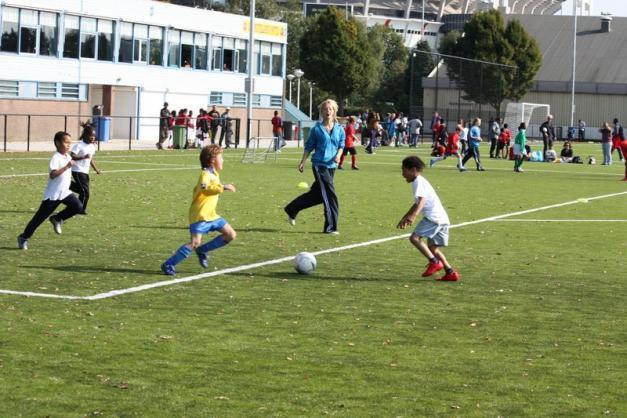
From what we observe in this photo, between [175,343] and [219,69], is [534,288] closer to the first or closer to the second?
[175,343]

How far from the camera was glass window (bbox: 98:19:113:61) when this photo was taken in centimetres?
5628

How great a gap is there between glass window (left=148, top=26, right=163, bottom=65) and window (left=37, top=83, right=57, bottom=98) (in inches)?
306

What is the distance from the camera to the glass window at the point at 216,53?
6581 centimetres

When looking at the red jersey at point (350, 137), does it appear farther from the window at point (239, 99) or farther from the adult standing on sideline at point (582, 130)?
the adult standing on sideline at point (582, 130)

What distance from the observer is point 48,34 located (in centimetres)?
5297

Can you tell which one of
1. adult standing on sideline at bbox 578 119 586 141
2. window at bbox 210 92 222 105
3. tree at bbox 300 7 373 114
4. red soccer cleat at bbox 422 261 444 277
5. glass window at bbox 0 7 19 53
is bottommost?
red soccer cleat at bbox 422 261 444 277

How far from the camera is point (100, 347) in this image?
29.9ft

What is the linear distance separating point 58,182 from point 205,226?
10.8 feet

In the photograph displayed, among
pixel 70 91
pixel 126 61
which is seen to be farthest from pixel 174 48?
pixel 70 91

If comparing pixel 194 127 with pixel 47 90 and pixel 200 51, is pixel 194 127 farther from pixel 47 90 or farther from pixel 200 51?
pixel 200 51

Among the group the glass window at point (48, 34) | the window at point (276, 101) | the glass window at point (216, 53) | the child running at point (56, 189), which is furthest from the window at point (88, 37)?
the child running at point (56, 189)

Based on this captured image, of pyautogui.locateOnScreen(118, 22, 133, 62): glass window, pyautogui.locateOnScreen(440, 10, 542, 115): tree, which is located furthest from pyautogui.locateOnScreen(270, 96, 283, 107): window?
pyautogui.locateOnScreen(440, 10, 542, 115): tree

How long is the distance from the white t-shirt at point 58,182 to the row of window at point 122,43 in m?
36.2

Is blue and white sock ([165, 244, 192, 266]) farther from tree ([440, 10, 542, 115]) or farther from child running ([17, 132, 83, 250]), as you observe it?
tree ([440, 10, 542, 115])
